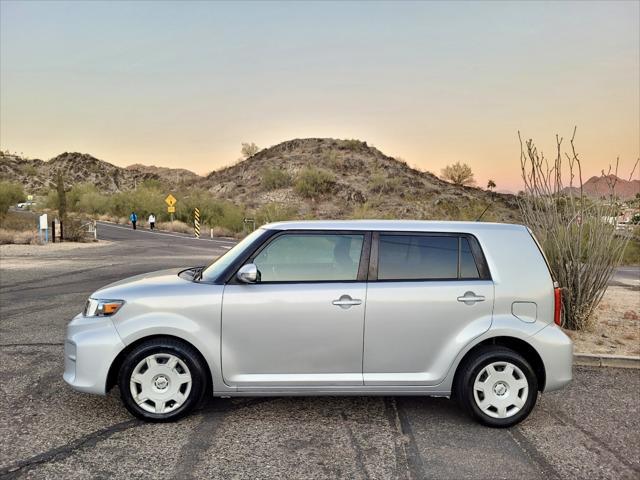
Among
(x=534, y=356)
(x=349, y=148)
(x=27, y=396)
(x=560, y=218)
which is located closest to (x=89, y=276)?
(x=27, y=396)

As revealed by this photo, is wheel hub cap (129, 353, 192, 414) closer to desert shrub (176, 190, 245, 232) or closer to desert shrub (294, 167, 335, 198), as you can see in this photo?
desert shrub (176, 190, 245, 232)

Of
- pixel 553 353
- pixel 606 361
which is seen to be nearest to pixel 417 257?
pixel 553 353

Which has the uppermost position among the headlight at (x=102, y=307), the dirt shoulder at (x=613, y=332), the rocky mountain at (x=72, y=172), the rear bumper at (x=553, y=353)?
the rocky mountain at (x=72, y=172)

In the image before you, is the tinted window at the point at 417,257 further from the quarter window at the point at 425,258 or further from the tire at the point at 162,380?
the tire at the point at 162,380

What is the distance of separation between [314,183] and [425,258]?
3336 inches

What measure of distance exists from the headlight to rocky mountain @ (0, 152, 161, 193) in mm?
168037

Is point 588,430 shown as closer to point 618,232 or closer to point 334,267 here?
point 334,267

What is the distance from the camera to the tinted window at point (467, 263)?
4.83 metres

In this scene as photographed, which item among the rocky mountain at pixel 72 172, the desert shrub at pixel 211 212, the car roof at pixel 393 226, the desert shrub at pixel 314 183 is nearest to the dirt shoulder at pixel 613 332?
the car roof at pixel 393 226

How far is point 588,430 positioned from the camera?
15.7 feet

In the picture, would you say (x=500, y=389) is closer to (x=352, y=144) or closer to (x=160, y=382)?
(x=160, y=382)

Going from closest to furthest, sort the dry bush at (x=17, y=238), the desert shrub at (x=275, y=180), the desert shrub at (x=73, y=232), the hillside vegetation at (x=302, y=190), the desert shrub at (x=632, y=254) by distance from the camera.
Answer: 1. the dry bush at (x=17, y=238)
2. the desert shrub at (x=632, y=254)
3. the desert shrub at (x=73, y=232)
4. the hillside vegetation at (x=302, y=190)
5. the desert shrub at (x=275, y=180)

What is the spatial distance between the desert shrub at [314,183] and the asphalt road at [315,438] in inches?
3252

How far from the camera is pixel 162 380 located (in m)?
4.64
